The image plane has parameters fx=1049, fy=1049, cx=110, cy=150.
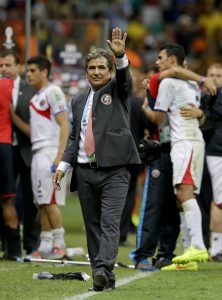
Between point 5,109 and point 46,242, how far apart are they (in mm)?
1651

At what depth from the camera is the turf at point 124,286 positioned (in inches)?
356

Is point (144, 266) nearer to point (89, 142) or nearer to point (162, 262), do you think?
point (162, 262)

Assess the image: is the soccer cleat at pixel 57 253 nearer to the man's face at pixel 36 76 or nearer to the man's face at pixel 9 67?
the man's face at pixel 36 76

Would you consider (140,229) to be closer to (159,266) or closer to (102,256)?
(159,266)

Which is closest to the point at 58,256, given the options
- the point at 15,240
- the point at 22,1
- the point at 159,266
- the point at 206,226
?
the point at 15,240

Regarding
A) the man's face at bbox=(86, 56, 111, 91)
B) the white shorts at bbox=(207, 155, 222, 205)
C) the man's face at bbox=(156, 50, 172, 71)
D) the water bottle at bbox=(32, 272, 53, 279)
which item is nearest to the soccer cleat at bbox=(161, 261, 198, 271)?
the white shorts at bbox=(207, 155, 222, 205)

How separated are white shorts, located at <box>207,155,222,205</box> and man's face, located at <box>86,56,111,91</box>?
348cm

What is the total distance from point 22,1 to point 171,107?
1542cm

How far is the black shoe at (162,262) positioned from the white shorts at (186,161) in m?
0.90

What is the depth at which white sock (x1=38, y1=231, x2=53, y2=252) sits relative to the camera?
1241cm

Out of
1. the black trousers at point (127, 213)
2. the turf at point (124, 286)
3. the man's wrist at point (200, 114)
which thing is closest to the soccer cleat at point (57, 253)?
the turf at point (124, 286)

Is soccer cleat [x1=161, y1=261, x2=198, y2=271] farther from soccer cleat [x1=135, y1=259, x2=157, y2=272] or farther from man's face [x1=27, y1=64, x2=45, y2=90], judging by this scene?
man's face [x1=27, y1=64, x2=45, y2=90]

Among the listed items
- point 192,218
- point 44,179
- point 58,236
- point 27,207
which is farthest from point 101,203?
point 27,207

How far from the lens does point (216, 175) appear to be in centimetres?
1262
